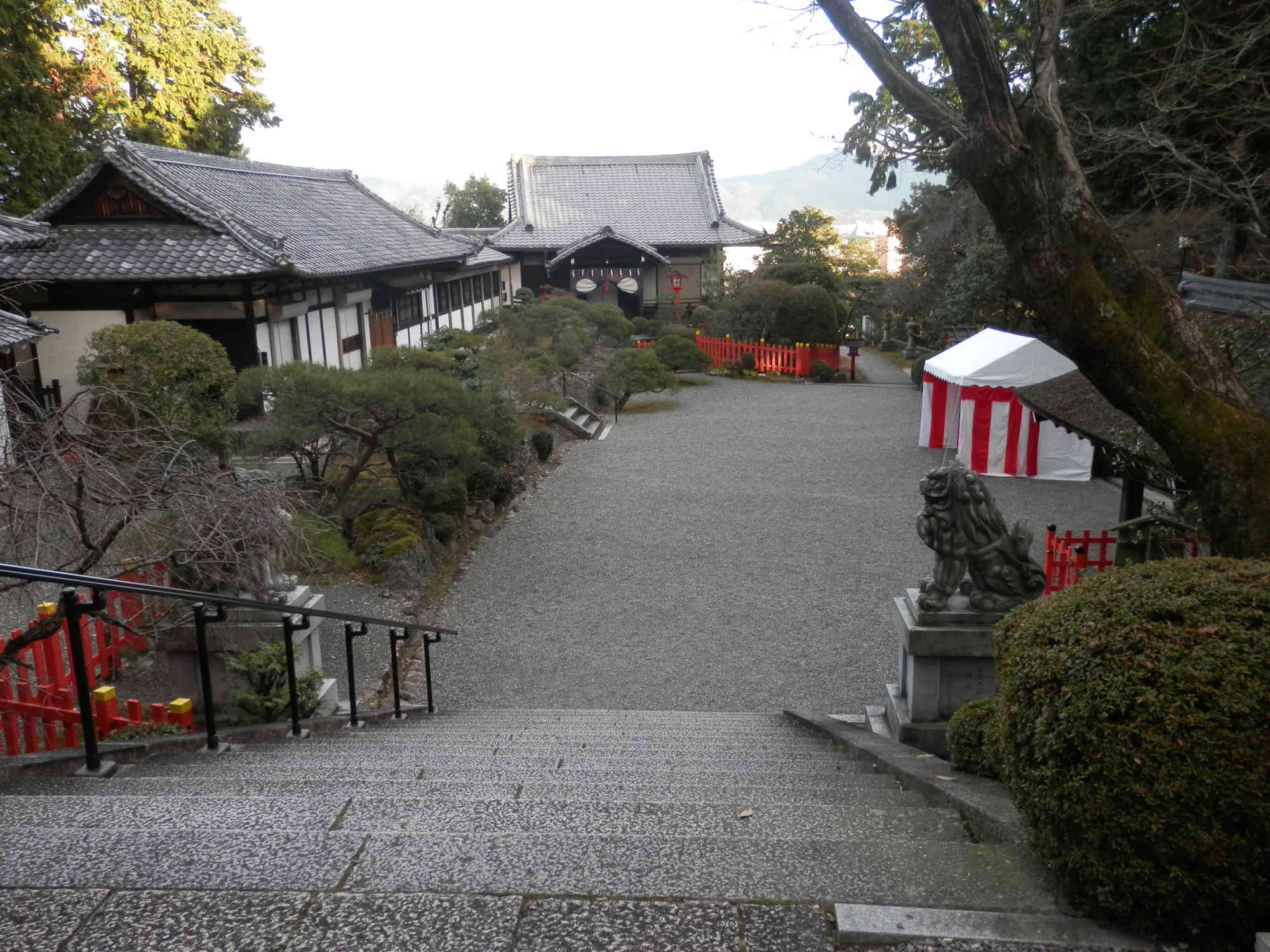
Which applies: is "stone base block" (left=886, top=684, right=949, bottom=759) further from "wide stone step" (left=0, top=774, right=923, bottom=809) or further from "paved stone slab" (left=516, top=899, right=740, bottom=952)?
"paved stone slab" (left=516, top=899, right=740, bottom=952)

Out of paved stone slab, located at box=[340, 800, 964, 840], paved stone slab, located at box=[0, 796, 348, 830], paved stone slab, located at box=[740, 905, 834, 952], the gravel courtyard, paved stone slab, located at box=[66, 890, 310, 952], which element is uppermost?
paved stone slab, located at box=[66, 890, 310, 952]

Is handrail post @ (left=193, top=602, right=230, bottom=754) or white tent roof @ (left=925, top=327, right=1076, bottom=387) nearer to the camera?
handrail post @ (left=193, top=602, right=230, bottom=754)

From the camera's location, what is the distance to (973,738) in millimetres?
4844

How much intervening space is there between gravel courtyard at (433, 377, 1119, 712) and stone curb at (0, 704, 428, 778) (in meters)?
1.87

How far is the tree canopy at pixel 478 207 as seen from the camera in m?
48.3

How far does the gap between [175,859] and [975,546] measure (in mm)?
4500

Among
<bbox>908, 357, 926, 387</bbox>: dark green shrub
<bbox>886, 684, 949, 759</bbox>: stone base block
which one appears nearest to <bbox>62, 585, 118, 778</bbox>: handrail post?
<bbox>886, 684, 949, 759</bbox>: stone base block

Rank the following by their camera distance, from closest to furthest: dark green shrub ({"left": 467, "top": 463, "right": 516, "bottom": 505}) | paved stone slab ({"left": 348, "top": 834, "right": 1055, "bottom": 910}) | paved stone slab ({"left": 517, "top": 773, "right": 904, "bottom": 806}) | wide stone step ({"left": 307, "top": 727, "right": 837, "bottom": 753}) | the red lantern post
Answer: paved stone slab ({"left": 348, "top": 834, "right": 1055, "bottom": 910}) < paved stone slab ({"left": 517, "top": 773, "right": 904, "bottom": 806}) < wide stone step ({"left": 307, "top": 727, "right": 837, "bottom": 753}) < dark green shrub ({"left": 467, "top": 463, "right": 516, "bottom": 505}) < the red lantern post

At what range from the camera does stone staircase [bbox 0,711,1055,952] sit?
2.68 m

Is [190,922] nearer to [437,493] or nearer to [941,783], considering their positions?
[941,783]

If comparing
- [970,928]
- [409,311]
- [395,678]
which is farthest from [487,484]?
[409,311]

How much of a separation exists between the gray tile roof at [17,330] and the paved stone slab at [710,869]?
11.0 m

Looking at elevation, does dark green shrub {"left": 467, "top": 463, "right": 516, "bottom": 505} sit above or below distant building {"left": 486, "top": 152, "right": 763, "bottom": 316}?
below

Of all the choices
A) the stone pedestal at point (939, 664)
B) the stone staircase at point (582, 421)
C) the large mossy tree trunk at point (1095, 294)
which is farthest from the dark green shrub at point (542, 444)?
the large mossy tree trunk at point (1095, 294)
